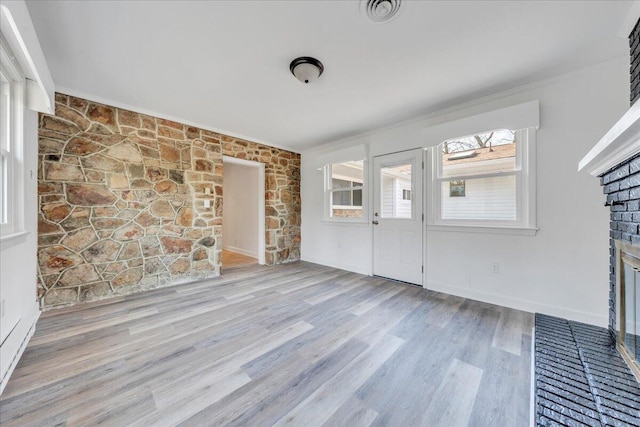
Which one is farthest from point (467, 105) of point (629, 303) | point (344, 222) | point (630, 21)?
point (344, 222)

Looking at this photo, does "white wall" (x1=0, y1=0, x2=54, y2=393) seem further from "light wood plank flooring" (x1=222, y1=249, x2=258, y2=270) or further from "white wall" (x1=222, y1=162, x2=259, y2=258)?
"white wall" (x1=222, y1=162, x2=259, y2=258)

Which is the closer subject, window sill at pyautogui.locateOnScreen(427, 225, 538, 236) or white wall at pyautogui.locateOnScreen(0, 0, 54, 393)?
white wall at pyautogui.locateOnScreen(0, 0, 54, 393)

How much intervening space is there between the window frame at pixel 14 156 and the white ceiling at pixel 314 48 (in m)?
0.37

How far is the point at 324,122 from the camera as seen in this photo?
3586 millimetres

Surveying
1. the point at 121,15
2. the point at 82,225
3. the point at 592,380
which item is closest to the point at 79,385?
the point at 82,225

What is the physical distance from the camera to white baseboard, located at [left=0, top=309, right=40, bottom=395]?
1536 mm

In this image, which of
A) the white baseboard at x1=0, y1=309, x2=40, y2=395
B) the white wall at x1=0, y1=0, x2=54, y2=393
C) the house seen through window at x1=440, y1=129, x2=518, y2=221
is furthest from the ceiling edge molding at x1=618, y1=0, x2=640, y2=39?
the white baseboard at x1=0, y1=309, x2=40, y2=395

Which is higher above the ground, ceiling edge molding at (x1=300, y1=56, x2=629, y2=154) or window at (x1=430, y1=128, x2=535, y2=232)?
ceiling edge molding at (x1=300, y1=56, x2=629, y2=154)

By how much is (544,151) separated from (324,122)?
258 centimetres

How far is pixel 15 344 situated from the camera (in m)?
1.72

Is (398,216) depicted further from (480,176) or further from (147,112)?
(147,112)

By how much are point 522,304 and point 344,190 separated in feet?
9.48

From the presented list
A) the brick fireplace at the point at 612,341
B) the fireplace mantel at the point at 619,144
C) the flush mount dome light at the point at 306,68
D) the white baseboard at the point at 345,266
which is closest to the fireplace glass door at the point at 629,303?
the brick fireplace at the point at 612,341

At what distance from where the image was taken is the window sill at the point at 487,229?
2.54 m
